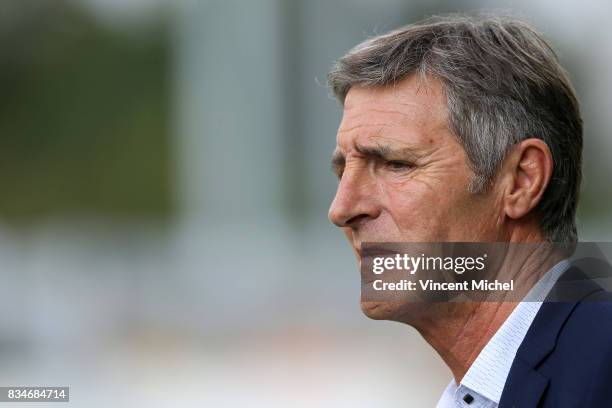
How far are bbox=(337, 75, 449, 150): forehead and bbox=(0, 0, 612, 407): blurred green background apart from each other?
422 cm

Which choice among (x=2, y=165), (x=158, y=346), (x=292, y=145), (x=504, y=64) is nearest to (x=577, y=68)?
(x=292, y=145)

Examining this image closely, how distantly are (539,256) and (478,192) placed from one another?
0.23m

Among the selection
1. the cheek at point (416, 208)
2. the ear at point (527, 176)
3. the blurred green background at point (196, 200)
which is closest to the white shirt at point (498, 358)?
the ear at point (527, 176)

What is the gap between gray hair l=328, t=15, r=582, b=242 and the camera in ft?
7.69

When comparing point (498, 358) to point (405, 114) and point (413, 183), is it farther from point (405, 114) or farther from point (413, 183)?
point (405, 114)

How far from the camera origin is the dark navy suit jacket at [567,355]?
6.40 feet

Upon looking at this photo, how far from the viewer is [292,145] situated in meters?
12.1

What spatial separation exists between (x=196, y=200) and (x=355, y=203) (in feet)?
33.4

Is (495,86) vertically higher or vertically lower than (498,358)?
higher

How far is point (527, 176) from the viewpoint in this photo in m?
2.37

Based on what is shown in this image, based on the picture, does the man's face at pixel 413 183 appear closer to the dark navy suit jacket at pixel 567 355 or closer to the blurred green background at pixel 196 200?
the dark navy suit jacket at pixel 567 355

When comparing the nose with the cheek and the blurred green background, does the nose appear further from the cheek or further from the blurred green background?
the blurred green background

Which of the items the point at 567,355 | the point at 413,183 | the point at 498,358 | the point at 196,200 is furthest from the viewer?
the point at 196,200

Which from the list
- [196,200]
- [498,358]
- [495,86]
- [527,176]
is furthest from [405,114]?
[196,200]
